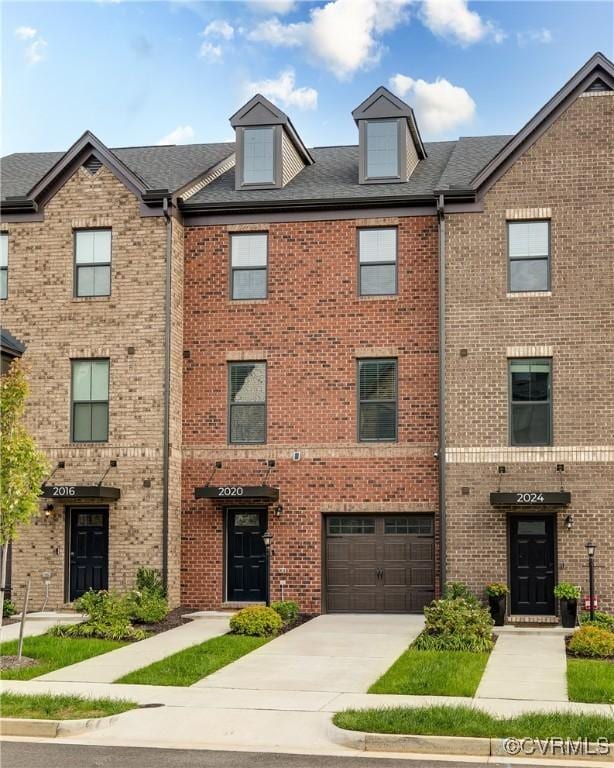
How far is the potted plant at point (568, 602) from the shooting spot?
72.1 ft

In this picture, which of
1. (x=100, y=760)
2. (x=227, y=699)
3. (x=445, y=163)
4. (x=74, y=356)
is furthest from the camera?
(x=445, y=163)

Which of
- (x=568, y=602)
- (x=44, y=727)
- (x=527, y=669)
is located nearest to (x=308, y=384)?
(x=568, y=602)

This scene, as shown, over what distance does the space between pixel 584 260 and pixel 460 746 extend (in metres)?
14.4

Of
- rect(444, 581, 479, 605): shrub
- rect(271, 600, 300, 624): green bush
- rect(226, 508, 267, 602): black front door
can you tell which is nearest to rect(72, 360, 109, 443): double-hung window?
rect(226, 508, 267, 602): black front door

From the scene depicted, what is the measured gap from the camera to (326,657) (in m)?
18.3

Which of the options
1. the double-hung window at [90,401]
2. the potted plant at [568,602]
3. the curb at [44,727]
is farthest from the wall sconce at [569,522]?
the curb at [44,727]

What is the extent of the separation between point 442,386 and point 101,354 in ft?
25.2

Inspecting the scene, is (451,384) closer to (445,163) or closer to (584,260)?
(584,260)

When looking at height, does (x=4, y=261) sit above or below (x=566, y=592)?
above

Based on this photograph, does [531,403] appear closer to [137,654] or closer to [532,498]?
[532,498]

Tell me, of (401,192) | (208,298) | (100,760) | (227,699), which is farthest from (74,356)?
(100,760)

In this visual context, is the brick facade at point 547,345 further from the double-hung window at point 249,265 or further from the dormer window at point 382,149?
the double-hung window at point 249,265

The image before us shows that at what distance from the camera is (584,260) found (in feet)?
77.7

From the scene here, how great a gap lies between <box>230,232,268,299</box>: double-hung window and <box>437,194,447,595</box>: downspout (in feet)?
13.6
